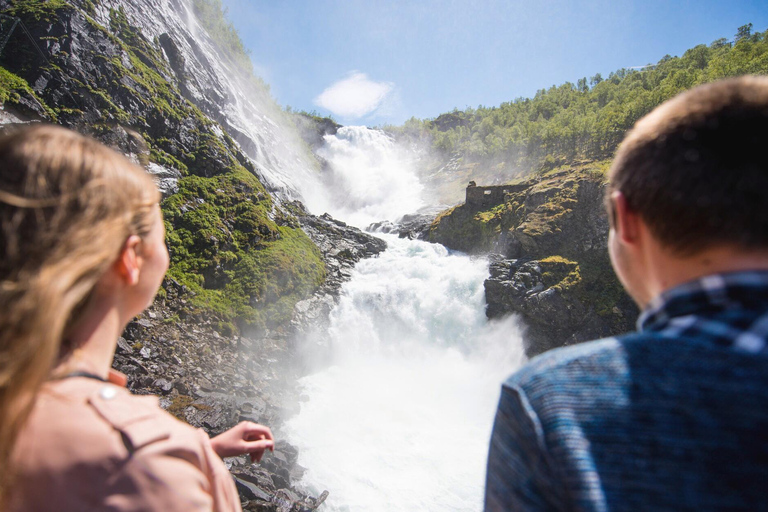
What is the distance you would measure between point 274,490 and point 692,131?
9.80 meters

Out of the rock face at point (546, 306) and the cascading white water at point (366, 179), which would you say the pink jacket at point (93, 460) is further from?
the cascading white water at point (366, 179)

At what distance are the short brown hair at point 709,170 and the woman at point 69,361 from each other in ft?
4.73

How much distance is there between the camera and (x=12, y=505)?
0.87 m

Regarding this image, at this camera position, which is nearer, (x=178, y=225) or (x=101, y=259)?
(x=101, y=259)

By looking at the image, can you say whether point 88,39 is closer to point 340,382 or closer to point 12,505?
point 340,382

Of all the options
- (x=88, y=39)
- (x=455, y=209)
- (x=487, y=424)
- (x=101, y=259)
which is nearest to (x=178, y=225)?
(x=88, y=39)

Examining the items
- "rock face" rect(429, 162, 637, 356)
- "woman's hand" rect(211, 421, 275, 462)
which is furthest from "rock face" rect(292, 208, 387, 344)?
"woman's hand" rect(211, 421, 275, 462)

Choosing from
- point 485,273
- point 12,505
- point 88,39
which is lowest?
point 12,505

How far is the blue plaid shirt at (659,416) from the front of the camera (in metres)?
0.58

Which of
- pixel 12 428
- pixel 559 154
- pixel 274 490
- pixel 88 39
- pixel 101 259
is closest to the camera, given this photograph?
pixel 12 428

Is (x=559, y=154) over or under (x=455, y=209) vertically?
over

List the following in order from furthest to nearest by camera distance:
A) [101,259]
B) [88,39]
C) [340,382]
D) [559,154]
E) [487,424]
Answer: [559,154] → [88,39] → [340,382] → [487,424] → [101,259]

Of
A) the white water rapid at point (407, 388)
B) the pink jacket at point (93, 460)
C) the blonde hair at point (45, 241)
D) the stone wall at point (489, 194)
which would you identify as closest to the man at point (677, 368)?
the pink jacket at point (93, 460)

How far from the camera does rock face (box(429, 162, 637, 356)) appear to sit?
1739 centimetres
